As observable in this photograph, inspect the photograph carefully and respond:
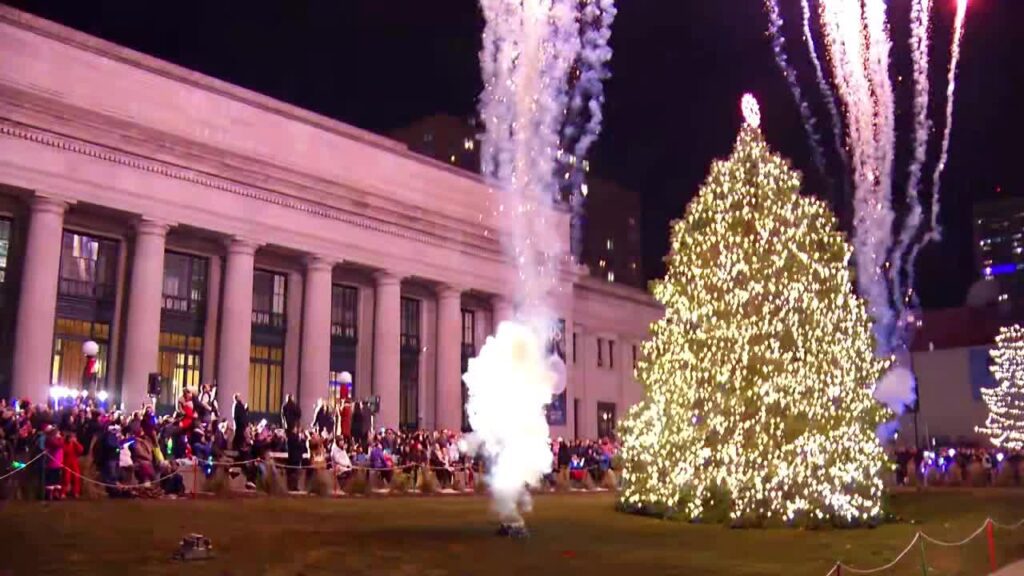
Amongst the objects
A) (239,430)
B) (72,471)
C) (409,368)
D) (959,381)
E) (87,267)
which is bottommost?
(72,471)

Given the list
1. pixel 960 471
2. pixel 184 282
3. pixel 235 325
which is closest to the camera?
pixel 235 325

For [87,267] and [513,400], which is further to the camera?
[87,267]

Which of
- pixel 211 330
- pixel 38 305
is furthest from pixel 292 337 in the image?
pixel 38 305

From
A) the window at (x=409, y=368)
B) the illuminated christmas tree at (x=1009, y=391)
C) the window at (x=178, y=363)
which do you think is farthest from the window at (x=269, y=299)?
the illuminated christmas tree at (x=1009, y=391)

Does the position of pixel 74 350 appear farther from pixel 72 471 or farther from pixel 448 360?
pixel 448 360

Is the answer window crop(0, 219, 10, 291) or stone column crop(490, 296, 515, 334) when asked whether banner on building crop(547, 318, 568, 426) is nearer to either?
stone column crop(490, 296, 515, 334)

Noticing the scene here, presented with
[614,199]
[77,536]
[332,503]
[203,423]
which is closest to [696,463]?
[332,503]

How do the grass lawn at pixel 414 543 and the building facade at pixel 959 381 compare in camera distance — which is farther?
the building facade at pixel 959 381

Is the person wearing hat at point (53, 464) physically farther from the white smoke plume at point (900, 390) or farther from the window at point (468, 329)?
the white smoke plume at point (900, 390)

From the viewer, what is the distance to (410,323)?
49500 mm

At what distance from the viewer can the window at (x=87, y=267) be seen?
35.2 metres

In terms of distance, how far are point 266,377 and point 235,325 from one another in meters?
5.13

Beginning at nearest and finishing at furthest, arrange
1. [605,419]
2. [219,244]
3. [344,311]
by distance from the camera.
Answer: [219,244] → [344,311] → [605,419]

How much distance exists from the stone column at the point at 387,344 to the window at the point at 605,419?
839 inches
